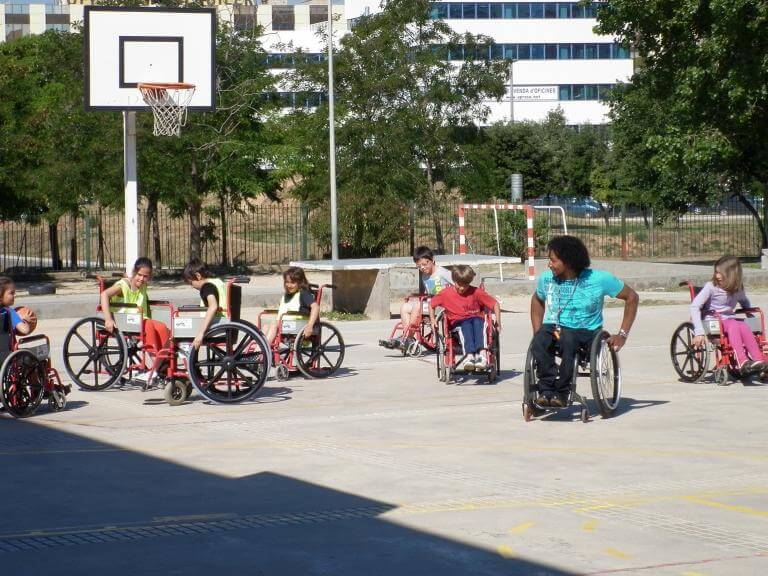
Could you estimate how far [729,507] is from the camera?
7.82 m

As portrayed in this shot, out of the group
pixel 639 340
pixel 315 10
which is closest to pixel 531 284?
pixel 639 340

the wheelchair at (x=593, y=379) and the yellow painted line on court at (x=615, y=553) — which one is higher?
the wheelchair at (x=593, y=379)

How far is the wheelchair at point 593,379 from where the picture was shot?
36.2ft

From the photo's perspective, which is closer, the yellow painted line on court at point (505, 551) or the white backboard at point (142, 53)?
the yellow painted line on court at point (505, 551)

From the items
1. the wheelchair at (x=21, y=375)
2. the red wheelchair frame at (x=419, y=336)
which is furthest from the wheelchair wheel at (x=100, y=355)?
the red wheelchair frame at (x=419, y=336)

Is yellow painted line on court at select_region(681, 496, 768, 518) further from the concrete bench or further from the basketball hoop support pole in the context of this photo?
the concrete bench

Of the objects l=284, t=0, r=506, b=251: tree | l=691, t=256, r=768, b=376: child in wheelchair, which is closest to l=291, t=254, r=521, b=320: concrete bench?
l=691, t=256, r=768, b=376: child in wheelchair

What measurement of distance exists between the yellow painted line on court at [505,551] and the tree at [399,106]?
111ft

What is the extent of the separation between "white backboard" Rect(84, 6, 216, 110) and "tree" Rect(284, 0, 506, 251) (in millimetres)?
19527

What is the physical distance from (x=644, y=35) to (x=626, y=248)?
29.1 feet

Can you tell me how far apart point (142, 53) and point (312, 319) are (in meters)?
8.55

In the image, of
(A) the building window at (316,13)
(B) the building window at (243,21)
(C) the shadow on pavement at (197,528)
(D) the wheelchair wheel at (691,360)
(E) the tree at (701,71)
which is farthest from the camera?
(A) the building window at (316,13)

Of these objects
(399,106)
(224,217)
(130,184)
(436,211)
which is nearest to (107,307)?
(130,184)

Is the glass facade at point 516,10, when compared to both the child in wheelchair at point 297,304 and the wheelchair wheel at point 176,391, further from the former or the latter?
the wheelchair wheel at point 176,391
